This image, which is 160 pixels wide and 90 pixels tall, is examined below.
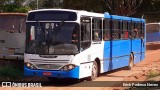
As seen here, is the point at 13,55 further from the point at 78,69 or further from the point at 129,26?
the point at 129,26

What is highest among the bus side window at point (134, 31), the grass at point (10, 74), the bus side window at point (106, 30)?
the bus side window at point (106, 30)

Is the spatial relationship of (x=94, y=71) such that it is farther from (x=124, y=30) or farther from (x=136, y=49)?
(x=136, y=49)

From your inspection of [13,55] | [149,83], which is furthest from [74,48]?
[13,55]

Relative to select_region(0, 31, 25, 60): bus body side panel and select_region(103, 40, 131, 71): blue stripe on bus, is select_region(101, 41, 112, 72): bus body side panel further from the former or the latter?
select_region(0, 31, 25, 60): bus body side panel

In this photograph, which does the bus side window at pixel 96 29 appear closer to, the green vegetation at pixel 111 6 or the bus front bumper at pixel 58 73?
the bus front bumper at pixel 58 73

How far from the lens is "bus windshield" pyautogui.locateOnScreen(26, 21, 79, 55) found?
14.1 metres

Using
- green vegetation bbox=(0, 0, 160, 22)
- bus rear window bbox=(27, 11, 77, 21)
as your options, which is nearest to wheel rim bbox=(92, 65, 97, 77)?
bus rear window bbox=(27, 11, 77, 21)

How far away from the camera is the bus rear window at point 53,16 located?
14.3 m

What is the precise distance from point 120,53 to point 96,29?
381cm

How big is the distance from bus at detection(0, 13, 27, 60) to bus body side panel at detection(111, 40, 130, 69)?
4.02m

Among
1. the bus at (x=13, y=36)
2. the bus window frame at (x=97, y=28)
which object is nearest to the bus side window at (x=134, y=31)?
the bus window frame at (x=97, y=28)

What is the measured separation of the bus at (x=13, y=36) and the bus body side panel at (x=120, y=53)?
13.2ft

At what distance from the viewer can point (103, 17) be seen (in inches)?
671

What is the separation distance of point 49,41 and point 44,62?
0.73 m
